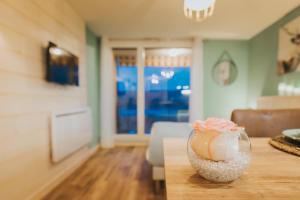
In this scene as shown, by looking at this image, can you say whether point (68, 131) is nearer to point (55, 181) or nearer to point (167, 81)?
point (55, 181)

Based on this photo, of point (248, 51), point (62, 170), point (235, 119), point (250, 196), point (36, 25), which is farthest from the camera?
point (248, 51)

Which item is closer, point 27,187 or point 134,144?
point 27,187

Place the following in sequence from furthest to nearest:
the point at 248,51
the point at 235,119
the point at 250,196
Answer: the point at 248,51
the point at 235,119
the point at 250,196

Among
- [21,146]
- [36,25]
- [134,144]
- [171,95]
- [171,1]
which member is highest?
[171,1]

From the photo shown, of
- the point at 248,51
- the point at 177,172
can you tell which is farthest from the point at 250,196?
the point at 248,51

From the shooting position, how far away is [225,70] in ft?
13.7

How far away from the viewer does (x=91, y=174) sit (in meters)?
2.62

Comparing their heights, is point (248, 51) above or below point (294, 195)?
above

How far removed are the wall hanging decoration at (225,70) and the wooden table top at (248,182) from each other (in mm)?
3492

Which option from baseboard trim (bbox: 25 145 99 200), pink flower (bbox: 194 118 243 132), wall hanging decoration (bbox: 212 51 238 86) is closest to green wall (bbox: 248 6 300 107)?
wall hanging decoration (bbox: 212 51 238 86)

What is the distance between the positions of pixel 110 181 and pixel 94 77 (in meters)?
2.18

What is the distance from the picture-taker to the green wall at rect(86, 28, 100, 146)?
357 centimetres

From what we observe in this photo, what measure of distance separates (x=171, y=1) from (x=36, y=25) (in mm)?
1609

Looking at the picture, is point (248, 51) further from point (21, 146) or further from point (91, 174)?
point (21, 146)
